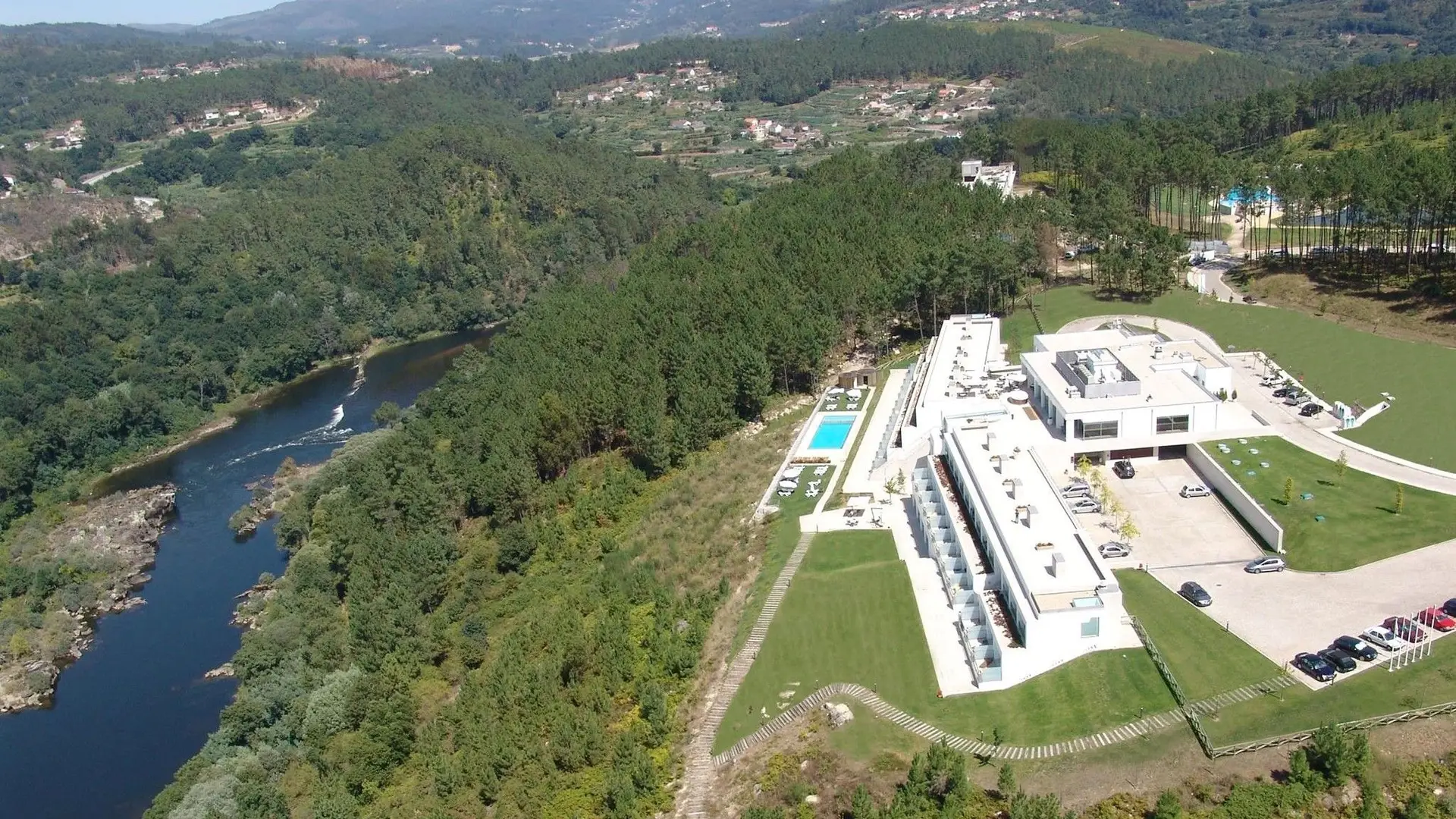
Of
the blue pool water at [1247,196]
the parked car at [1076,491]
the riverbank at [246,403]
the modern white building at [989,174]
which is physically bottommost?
the riverbank at [246,403]

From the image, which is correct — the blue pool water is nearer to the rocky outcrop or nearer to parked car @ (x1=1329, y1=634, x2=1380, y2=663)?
parked car @ (x1=1329, y1=634, x2=1380, y2=663)

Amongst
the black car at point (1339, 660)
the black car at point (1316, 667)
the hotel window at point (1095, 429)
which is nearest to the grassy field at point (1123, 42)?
the hotel window at point (1095, 429)

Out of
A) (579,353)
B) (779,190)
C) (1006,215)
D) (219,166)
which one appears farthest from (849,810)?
(219,166)

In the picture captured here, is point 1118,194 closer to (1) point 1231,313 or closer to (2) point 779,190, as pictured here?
(1) point 1231,313

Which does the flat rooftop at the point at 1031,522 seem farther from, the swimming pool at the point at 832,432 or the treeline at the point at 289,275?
the treeline at the point at 289,275

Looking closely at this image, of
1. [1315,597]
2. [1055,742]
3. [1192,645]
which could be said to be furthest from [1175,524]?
[1055,742]
